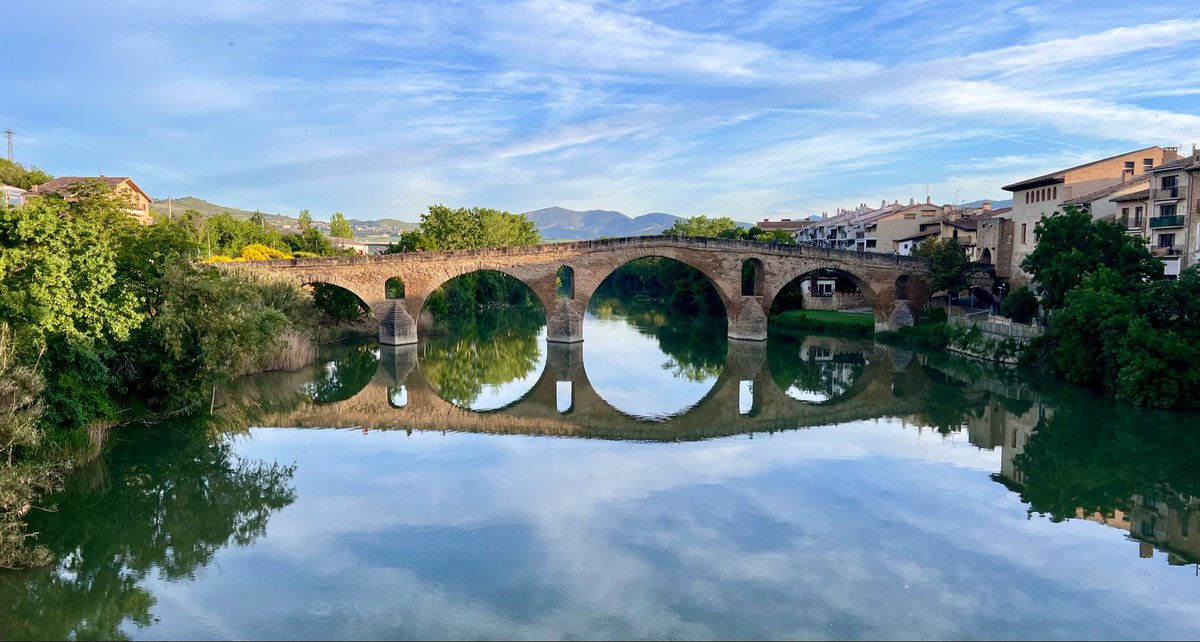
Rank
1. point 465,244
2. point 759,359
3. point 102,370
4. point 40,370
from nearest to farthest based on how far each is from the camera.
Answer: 1. point 40,370
2. point 102,370
3. point 759,359
4. point 465,244

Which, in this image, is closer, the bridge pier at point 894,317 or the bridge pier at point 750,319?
the bridge pier at point 894,317

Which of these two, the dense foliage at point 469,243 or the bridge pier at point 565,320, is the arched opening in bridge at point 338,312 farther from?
the bridge pier at point 565,320

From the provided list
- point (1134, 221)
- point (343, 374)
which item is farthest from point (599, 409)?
point (1134, 221)

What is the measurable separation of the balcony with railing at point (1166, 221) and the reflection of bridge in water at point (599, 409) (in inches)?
333

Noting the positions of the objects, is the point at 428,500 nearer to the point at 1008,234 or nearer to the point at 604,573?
the point at 604,573

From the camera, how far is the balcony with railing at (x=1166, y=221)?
83.4ft

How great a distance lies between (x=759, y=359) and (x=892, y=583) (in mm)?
22548

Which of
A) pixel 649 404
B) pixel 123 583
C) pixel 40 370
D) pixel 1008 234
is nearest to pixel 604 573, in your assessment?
pixel 123 583

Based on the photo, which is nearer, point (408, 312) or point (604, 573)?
point (604, 573)

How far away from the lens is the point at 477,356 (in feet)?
114

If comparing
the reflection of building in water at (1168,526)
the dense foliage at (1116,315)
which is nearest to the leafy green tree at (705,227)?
the dense foliage at (1116,315)

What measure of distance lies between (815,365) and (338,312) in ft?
69.4

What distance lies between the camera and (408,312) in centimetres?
3597

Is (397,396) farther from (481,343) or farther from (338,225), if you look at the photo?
(338,225)
